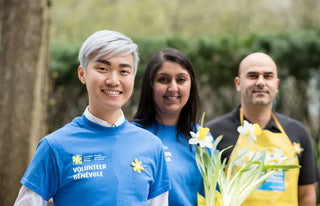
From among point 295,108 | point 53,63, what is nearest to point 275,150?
point 295,108

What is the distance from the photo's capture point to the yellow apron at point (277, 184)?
2.64 m

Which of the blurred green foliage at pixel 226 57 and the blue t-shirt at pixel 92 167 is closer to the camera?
Result: the blue t-shirt at pixel 92 167

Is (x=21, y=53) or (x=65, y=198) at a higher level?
(x=21, y=53)

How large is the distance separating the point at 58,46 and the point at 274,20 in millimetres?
6533

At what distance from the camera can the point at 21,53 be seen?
4.46m

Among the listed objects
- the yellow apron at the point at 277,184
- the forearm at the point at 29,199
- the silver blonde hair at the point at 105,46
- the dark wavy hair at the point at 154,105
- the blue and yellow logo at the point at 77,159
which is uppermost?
the silver blonde hair at the point at 105,46

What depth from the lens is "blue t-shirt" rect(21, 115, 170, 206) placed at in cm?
171

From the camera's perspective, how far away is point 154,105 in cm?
258

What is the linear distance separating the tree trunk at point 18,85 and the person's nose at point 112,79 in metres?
2.93

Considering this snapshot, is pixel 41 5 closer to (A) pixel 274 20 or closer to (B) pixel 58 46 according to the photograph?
(B) pixel 58 46

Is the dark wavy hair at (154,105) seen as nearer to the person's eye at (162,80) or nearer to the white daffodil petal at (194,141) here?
the person's eye at (162,80)

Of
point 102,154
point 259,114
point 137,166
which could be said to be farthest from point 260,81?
point 102,154

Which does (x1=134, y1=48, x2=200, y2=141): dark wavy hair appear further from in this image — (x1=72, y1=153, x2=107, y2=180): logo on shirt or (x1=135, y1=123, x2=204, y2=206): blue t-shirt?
(x1=72, y1=153, x2=107, y2=180): logo on shirt

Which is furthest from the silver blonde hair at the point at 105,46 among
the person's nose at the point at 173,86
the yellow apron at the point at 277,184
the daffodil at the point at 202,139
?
the yellow apron at the point at 277,184
